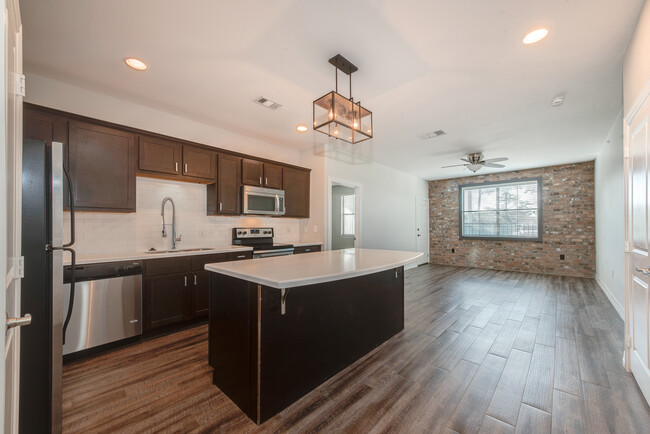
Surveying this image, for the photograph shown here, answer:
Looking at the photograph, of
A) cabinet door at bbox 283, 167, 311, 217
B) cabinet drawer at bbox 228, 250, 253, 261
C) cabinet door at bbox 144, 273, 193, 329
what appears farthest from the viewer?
cabinet door at bbox 283, 167, 311, 217

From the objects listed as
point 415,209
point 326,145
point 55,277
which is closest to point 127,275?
point 55,277

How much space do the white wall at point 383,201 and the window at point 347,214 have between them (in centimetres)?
120

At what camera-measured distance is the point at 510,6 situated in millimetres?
1816

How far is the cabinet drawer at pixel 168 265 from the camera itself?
2.91 meters

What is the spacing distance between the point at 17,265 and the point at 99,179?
2157 millimetres

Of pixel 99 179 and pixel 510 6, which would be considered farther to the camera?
pixel 99 179

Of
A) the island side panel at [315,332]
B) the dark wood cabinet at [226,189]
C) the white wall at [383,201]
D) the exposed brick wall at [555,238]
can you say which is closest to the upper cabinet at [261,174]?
the dark wood cabinet at [226,189]

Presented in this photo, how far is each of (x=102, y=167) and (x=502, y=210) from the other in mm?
8202

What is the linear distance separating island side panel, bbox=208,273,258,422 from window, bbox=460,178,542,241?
7.39 m

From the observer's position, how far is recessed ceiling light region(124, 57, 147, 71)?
95.2 inches

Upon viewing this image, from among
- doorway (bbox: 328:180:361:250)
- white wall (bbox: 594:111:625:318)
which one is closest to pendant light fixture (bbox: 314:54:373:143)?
white wall (bbox: 594:111:625:318)

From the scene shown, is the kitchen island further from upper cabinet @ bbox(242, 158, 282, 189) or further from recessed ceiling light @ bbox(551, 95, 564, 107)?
recessed ceiling light @ bbox(551, 95, 564, 107)

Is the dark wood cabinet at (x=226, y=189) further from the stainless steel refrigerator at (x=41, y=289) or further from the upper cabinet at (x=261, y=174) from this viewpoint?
the stainless steel refrigerator at (x=41, y=289)

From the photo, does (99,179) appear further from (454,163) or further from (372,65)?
(454,163)
